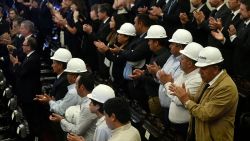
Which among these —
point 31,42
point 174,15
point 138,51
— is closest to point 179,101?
point 138,51

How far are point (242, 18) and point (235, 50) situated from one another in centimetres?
47

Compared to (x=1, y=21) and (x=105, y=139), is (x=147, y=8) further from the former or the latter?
(x=105, y=139)

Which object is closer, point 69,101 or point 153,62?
point 69,101

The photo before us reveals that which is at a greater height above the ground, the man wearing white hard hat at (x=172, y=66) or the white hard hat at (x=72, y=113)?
the man wearing white hard hat at (x=172, y=66)

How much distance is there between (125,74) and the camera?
7477mm

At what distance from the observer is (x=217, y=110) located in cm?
474

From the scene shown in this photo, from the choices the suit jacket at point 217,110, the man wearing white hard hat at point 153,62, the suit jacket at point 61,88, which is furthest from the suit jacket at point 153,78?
the suit jacket at point 217,110

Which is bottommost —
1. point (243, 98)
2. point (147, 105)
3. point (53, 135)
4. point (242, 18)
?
point (53, 135)

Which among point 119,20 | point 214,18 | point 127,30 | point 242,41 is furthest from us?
point 119,20

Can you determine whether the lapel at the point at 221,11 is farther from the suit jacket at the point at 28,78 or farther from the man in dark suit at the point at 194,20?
the suit jacket at the point at 28,78

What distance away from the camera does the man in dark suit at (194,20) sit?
7758mm

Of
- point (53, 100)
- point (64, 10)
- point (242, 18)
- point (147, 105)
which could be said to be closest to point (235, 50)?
point (242, 18)

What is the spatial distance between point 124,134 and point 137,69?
2626mm

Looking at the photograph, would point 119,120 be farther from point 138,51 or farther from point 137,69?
point 138,51
